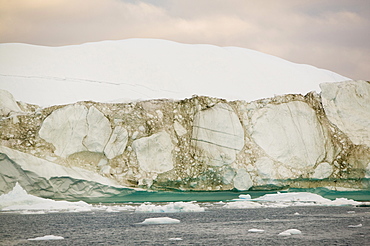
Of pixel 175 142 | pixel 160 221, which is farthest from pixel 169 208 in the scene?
pixel 175 142

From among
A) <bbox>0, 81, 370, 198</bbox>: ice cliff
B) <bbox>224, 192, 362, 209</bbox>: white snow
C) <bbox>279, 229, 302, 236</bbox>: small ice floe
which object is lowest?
<bbox>224, 192, 362, 209</bbox>: white snow

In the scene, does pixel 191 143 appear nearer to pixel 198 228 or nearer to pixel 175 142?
pixel 175 142

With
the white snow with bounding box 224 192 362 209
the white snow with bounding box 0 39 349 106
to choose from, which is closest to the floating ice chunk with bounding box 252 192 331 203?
the white snow with bounding box 224 192 362 209

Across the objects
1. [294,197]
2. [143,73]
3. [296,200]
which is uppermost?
[143,73]

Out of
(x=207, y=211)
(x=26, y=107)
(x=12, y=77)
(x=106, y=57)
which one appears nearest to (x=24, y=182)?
(x=26, y=107)

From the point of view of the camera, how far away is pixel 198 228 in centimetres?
1573

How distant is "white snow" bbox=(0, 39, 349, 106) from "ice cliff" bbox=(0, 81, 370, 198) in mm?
2805

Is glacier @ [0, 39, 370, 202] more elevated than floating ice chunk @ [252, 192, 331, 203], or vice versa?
glacier @ [0, 39, 370, 202]

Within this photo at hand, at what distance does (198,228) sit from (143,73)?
18.3m

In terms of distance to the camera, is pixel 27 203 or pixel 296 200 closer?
pixel 27 203

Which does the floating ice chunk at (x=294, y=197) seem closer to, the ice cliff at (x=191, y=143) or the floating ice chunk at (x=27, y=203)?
the ice cliff at (x=191, y=143)

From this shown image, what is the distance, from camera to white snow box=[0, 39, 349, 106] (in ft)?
96.4

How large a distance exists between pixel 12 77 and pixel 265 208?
17.1 metres

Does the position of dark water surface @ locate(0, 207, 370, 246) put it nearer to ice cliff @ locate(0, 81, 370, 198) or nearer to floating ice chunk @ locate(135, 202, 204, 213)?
floating ice chunk @ locate(135, 202, 204, 213)
